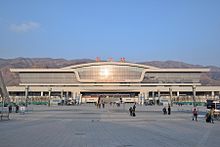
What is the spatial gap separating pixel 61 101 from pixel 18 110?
164 ft

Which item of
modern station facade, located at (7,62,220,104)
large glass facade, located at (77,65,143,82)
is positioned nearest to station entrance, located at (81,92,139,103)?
modern station facade, located at (7,62,220,104)

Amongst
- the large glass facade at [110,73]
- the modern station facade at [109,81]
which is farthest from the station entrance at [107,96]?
the large glass facade at [110,73]

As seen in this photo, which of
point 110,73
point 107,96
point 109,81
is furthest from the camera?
point 110,73

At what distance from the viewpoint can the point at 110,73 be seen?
13238 cm

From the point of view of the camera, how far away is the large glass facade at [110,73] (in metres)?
132

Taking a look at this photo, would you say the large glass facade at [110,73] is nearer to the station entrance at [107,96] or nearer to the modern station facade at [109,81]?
the modern station facade at [109,81]

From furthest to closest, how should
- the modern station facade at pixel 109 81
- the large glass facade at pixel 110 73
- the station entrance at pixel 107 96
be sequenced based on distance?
the large glass facade at pixel 110 73
the station entrance at pixel 107 96
the modern station facade at pixel 109 81

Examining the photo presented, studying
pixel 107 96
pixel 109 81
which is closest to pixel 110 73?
pixel 109 81

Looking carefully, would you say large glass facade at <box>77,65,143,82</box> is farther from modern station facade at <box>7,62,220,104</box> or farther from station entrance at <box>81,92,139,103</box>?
station entrance at <box>81,92,139,103</box>

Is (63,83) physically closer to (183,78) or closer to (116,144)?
(183,78)

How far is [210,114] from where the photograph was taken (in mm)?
25266

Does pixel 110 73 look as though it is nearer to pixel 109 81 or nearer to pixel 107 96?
pixel 109 81

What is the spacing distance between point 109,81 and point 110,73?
20.7 feet

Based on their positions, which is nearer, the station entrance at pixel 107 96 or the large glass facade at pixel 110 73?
the station entrance at pixel 107 96
